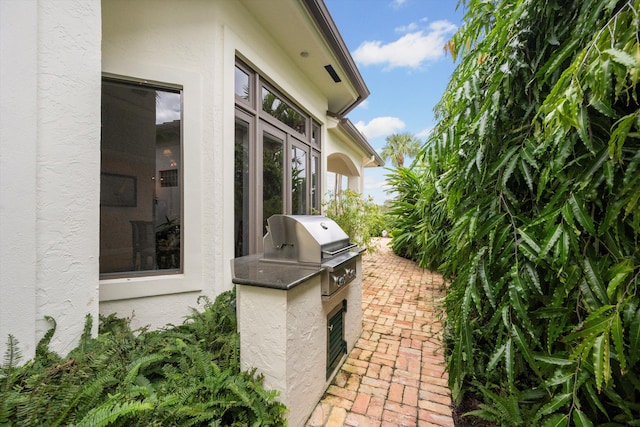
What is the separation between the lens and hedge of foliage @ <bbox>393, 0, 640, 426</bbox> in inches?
38.9

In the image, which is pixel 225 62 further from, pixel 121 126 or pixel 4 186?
pixel 4 186

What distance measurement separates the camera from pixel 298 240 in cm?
229

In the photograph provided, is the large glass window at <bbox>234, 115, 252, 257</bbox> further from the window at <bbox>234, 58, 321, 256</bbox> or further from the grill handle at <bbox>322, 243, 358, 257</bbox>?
the grill handle at <bbox>322, 243, 358, 257</bbox>

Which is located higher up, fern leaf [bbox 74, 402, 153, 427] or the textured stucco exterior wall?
the textured stucco exterior wall

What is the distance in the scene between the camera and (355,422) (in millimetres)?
2021

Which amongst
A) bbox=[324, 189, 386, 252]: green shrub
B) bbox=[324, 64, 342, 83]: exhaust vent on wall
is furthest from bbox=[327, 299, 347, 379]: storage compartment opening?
bbox=[324, 64, 342, 83]: exhaust vent on wall

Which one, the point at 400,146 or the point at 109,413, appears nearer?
the point at 109,413

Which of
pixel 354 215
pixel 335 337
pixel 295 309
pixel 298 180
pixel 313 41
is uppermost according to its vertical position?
pixel 313 41

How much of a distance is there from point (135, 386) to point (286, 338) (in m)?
1.01

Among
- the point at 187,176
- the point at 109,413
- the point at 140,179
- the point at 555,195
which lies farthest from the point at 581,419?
the point at 140,179

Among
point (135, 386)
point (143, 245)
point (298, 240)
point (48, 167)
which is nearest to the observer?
point (135, 386)

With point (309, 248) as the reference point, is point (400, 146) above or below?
above

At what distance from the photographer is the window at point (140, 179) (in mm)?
2646

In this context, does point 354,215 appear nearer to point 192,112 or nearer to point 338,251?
point 338,251
